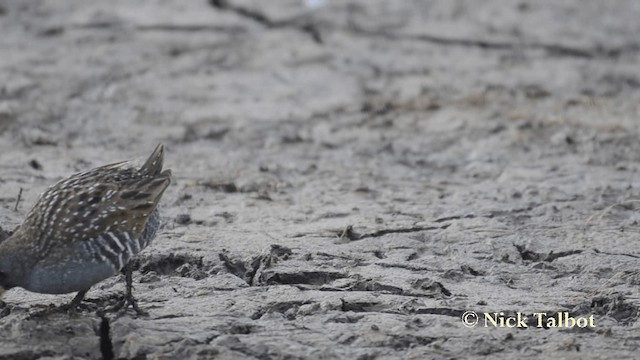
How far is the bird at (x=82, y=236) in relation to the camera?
15.5 ft

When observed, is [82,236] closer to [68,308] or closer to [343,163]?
[68,308]

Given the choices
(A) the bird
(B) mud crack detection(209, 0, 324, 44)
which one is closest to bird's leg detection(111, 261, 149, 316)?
(A) the bird

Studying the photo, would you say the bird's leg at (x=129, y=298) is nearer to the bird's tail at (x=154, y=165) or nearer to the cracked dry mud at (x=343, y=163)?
the cracked dry mud at (x=343, y=163)

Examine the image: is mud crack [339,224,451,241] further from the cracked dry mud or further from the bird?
the bird

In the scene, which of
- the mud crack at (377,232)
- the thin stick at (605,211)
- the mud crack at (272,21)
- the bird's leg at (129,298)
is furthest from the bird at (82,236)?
the mud crack at (272,21)

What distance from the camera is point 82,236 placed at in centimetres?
478

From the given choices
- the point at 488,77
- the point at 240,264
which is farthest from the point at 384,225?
the point at 488,77

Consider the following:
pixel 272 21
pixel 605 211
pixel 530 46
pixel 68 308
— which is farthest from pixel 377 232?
pixel 272 21

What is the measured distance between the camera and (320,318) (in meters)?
4.94

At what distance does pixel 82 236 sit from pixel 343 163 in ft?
9.09

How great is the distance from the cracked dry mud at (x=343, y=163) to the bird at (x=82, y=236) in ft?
0.70

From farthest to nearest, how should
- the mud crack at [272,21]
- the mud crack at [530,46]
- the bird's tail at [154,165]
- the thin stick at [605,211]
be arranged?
the mud crack at [272,21], the mud crack at [530,46], the thin stick at [605,211], the bird's tail at [154,165]

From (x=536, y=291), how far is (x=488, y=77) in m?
3.95

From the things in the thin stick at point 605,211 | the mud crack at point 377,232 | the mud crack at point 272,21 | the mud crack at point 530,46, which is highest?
the mud crack at point 272,21
